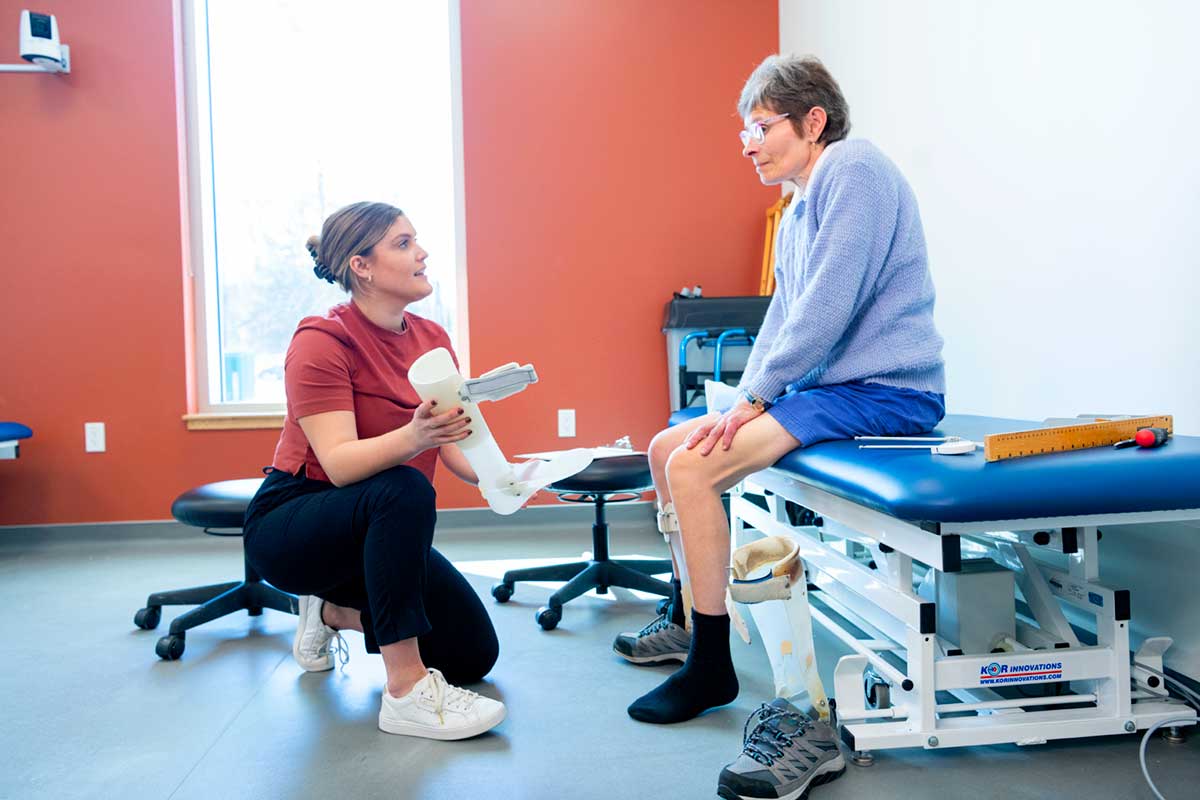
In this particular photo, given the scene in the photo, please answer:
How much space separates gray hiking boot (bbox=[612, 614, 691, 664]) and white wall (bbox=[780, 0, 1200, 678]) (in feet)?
3.11

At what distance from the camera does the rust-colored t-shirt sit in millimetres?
1713

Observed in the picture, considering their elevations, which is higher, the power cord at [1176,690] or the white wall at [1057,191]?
the white wall at [1057,191]

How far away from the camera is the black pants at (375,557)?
→ 1.65m

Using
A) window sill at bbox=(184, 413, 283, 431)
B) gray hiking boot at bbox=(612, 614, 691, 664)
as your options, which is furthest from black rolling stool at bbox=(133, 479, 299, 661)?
window sill at bbox=(184, 413, 283, 431)

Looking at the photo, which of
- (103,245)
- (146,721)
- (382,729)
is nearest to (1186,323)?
(382,729)

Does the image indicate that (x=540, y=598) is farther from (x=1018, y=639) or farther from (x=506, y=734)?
(x=1018, y=639)

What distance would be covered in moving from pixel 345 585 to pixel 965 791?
48.7 inches

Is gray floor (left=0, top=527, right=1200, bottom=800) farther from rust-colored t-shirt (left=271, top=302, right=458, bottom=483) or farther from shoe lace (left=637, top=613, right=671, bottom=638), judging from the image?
rust-colored t-shirt (left=271, top=302, right=458, bottom=483)

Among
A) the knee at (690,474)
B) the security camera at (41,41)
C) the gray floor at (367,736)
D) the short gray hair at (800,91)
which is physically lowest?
the gray floor at (367,736)

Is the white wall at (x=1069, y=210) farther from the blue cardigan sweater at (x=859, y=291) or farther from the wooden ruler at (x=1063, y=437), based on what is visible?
the blue cardigan sweater at (x=859, y=291)

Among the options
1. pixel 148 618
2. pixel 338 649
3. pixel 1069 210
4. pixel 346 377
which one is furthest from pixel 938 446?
pixel 148 618

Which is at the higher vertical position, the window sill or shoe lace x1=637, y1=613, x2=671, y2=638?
the window sill

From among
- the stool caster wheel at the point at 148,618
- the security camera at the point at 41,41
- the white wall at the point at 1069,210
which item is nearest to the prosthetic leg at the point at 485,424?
the white wall at the point at 1069,210

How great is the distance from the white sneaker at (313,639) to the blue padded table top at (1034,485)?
1324mm
